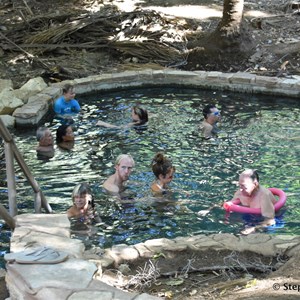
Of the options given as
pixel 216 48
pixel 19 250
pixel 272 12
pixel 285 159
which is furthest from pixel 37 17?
pixel 19 250

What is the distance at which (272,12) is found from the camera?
17.4m

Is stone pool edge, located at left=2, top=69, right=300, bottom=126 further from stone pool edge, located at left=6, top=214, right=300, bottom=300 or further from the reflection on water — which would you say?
stone pool edge, located at left=6, top=214, right=300, bottom=300

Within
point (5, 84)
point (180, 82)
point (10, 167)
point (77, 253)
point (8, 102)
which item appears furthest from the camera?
point (180, 82)

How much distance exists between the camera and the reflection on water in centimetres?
795

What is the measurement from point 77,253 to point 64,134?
18.1 ft

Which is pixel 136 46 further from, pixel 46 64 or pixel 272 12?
pixel 272 12

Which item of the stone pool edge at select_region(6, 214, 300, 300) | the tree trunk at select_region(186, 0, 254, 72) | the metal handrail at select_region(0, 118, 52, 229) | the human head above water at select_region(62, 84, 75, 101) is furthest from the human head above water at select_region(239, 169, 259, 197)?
the tree trunk at select_region(186, 0, 254, 72)

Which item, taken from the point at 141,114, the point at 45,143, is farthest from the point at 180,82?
the point at 45,143

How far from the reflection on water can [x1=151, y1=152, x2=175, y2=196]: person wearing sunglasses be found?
0.55ft

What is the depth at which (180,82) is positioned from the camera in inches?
549

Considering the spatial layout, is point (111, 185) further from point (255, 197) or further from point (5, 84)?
point (5, 84)

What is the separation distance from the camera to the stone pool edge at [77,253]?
433 centimetres

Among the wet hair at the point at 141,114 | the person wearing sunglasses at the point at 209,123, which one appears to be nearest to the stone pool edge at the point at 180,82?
the wet hair at the point at 141,114

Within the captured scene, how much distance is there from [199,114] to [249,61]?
305 centimetres
